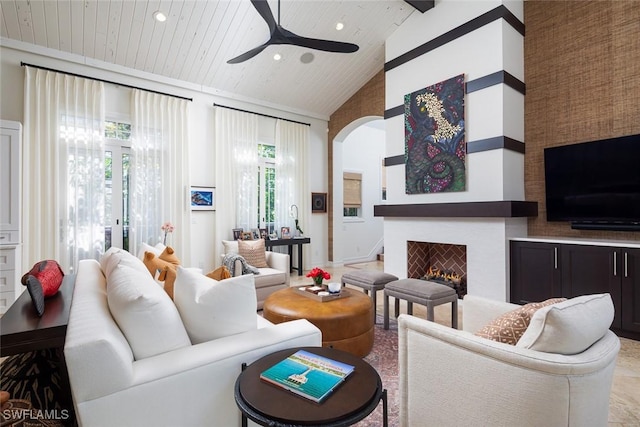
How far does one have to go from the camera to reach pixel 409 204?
4.47 m

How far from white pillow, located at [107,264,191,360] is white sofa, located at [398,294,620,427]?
Result: 104 cm

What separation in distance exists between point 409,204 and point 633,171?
2.28 metres

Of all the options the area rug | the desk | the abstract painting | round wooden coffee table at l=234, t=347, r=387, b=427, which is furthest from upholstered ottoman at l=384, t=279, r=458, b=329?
the desk

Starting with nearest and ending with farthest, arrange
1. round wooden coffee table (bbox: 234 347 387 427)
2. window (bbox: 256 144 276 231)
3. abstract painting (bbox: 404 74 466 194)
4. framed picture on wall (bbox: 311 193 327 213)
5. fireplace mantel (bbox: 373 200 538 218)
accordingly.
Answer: round wooden coffee table (bbox: 234 347 387 427) < fireplace mantel (bbox: 373 200 538 218) < abstract painting (bbox: 404 74 466 194) < window (bbox: 256 144 276 231) < framed picture on wall (bbox: 311 193 327 213)

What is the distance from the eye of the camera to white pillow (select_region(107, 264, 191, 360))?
1.31 metres

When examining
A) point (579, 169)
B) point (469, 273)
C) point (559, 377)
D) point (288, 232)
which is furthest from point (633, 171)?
point (288, 232)

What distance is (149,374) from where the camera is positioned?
1.19 m

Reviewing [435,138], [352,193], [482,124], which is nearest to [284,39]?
[435,138]

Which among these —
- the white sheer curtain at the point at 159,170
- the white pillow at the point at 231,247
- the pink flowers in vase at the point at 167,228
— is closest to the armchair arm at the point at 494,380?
the white pillow at the point at 231,247

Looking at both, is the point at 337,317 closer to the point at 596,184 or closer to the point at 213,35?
the point at 596,184

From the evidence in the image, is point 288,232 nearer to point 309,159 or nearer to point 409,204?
point 309,159

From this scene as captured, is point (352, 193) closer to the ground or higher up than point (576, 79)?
closer to the ground

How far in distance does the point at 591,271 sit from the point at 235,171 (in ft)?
16.2

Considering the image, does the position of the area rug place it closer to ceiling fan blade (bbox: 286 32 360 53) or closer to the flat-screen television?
the flat-screen television
